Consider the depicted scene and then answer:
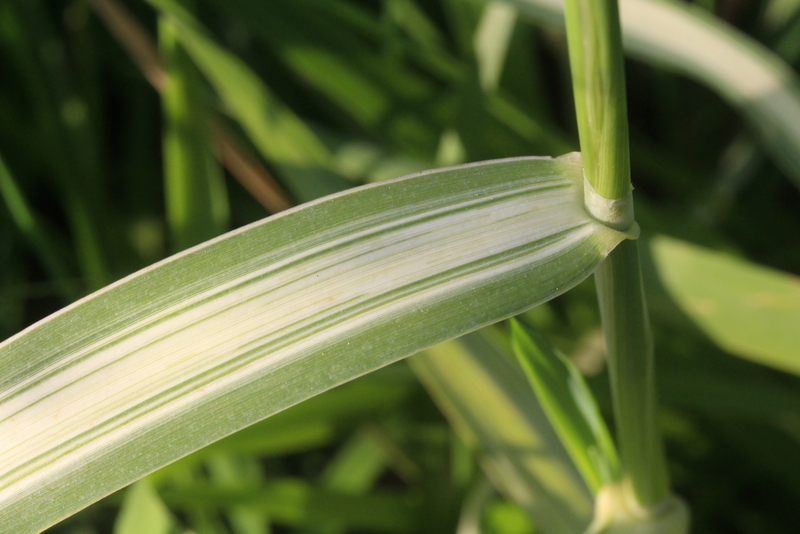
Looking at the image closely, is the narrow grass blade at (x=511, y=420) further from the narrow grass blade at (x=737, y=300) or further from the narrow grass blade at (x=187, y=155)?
the narrow grass blade at (x=187, y=155)

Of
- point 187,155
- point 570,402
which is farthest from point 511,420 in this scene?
point 187,155

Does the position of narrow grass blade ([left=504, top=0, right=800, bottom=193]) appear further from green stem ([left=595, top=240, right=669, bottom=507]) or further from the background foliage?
green stem ([left=595, top=240, right=669, bottom=507])

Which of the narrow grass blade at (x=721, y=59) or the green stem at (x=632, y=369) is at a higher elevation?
the narrow grass blade at (x=721, y=59)

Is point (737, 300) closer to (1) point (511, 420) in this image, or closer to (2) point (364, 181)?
(1) point (511, 420)

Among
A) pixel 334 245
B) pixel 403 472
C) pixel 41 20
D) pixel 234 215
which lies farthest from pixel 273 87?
pixel 334 245

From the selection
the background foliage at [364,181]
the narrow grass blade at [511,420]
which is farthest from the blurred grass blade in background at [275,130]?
the narrow grass blade at [511,420]

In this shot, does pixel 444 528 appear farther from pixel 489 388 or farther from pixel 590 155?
pixel 590 155

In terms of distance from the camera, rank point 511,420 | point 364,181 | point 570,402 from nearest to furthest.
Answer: point 570,402, point 511,420, point 364,181
